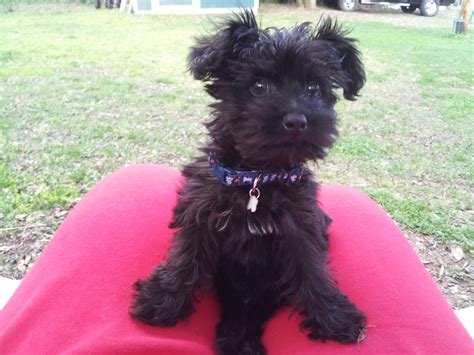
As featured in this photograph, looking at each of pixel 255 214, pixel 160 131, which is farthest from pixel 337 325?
pixel 160 131

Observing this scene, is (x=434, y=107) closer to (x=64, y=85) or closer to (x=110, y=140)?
(x=110, y=140)

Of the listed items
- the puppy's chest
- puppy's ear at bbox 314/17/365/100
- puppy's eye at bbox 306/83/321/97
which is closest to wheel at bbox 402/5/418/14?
puppy's ear at bbox 314/17/365/100

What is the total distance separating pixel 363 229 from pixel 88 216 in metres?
1.81

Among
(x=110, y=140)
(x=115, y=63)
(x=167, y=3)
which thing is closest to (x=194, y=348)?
(x=110, y=140)

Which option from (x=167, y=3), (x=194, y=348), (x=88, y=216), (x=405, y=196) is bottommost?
(x=405, y=196)

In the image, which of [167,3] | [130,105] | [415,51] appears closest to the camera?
[130,105]

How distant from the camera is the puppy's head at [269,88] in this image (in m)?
2.23

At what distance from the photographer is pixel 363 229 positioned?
3.36 metres

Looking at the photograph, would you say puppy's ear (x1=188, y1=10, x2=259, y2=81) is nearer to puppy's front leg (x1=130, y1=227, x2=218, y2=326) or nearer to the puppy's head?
the puppy's head

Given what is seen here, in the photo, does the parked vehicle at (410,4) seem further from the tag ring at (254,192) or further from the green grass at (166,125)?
the tag ring at (254,192)

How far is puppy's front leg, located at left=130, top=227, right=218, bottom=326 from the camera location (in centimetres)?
254

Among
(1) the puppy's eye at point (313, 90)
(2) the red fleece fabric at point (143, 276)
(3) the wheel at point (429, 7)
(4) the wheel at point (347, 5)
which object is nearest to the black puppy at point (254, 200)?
(1) the puppy's eye at point (313, 90)

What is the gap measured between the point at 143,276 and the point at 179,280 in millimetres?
414

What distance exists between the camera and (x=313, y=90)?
8.06ft
